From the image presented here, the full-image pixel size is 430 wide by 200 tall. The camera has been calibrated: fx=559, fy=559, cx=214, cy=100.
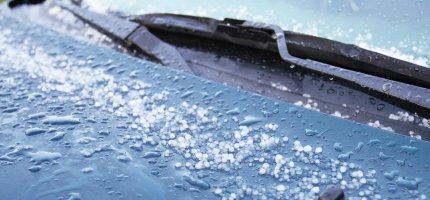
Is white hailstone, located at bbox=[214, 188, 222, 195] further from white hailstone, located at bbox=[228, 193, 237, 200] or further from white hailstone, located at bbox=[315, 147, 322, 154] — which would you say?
white hailstone, located at bbox=[315, 147, 322, 154]

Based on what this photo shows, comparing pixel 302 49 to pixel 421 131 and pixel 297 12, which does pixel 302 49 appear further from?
pixel 421 131

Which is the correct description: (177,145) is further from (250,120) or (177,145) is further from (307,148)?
(307,148)

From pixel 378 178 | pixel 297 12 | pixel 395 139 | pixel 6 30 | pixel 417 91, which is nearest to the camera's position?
pixel 378 178

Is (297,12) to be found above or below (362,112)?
above

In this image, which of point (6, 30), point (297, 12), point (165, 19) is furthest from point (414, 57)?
point (6, 30)

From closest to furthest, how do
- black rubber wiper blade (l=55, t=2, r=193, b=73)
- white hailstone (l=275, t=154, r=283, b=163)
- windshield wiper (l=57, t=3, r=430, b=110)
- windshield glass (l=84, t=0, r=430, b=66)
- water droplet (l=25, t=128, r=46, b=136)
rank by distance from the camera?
white hailstone (l=275, t=154, r=283, b=163) < water droplet (l=25, t=128, r=46, b=136) < windshield wiper (l=57, t=3, r=430, b=110) < windshield glass (l=84, t=0, r=430, b=66) < black rubber wiper blade (l=55, t=2, r=193, b=73)

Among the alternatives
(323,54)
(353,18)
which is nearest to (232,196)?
(323,54)

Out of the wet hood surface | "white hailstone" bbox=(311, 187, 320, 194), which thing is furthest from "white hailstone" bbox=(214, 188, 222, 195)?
"white hailstone" bbox=(311, 187, 320, 194)
